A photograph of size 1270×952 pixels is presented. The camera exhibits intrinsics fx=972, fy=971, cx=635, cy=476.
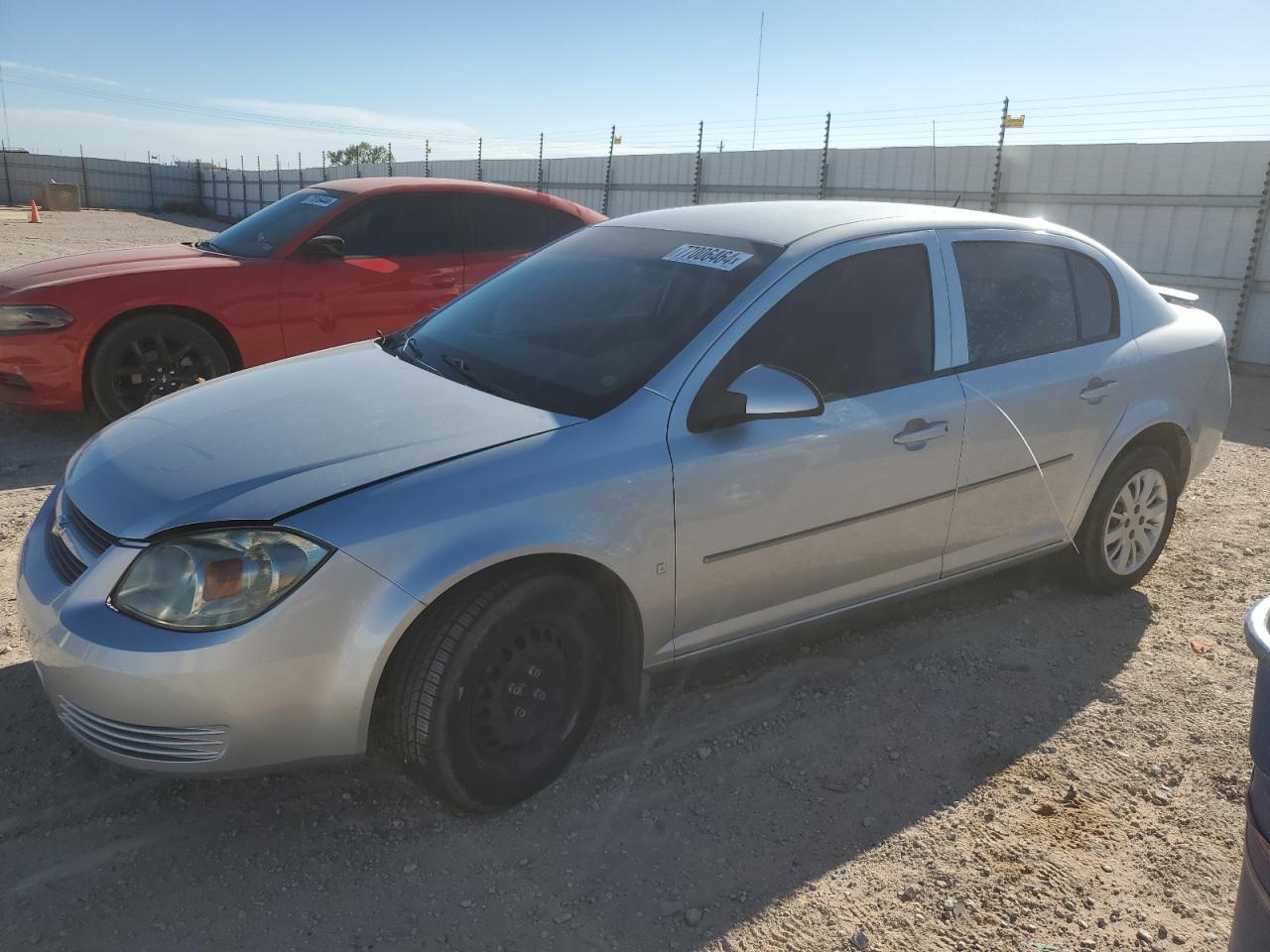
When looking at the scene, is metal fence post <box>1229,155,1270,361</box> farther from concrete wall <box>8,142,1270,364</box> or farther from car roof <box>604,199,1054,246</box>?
car roof <box>604,199,1054,246</box>

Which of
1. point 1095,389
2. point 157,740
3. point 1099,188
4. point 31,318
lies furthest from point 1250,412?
point 31,318

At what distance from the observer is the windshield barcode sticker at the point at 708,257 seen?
3.22 m

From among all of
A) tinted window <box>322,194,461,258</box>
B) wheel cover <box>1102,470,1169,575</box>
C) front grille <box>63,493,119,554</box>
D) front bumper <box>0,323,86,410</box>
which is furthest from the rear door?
front bumper <box>0,323,86,410</box>

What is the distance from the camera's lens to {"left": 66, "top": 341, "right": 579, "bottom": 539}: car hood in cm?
244

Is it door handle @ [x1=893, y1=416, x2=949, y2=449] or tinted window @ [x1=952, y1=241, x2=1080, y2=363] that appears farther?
tinted window @ [x1=952, y1=241, x2=1080, y2=363]

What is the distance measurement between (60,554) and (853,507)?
234 centimetres

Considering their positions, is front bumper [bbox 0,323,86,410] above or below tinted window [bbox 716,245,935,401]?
below

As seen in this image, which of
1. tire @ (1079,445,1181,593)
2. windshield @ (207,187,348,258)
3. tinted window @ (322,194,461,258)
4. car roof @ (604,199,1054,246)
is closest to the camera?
car roof @ (604,199,1054,246)

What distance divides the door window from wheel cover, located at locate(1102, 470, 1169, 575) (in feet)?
2.34

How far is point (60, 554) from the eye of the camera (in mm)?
2609

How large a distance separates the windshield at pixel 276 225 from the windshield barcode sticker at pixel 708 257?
3.91 meters

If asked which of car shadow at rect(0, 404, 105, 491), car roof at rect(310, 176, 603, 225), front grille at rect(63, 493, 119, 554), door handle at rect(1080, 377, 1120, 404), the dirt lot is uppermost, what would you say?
car roof at rect(310, 176, 603, 225)

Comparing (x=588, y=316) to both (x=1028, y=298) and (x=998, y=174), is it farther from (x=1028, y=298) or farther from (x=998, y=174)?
(x=998, y=174)

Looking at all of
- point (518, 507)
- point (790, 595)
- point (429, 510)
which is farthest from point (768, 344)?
point (429, 510)
